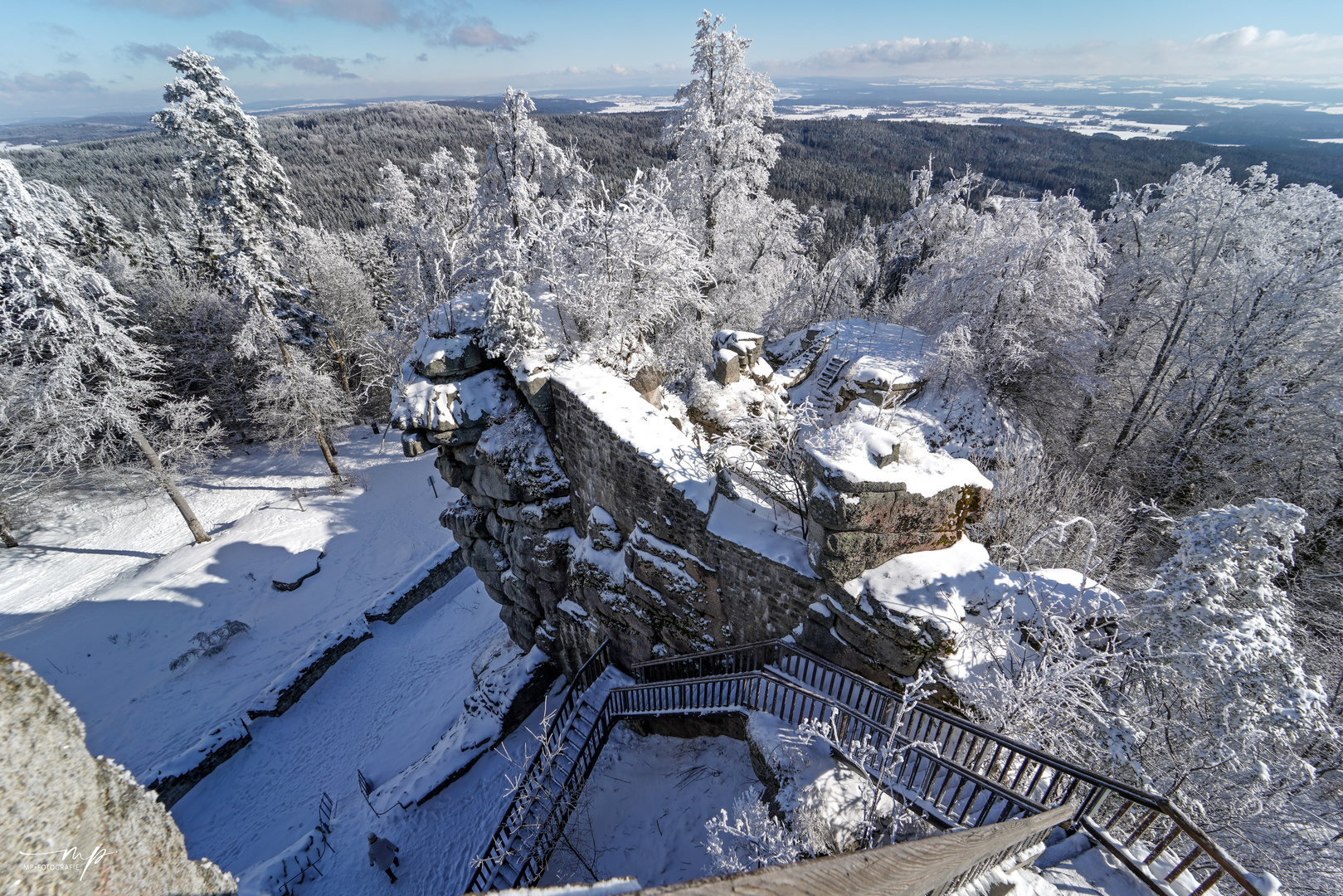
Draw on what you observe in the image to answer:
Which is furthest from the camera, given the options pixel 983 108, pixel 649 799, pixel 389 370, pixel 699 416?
pixel 983 108

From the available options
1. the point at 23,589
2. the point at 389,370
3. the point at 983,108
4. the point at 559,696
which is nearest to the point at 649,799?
the point at 559,696

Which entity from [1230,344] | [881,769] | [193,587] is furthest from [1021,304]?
[193,587]

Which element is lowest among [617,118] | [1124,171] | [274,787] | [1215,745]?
[274,787]

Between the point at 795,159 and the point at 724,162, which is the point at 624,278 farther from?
the point at 795,159

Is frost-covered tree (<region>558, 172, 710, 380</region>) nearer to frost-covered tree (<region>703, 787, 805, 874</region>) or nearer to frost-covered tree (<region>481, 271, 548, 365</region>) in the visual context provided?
frost-covered tree (<region>481, 271, 548, 365</region>)

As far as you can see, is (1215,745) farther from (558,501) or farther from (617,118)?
(617,118)

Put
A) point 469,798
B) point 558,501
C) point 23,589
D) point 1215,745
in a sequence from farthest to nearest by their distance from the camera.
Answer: point 23,589, point 558,501, point 469,798, point 1215,745

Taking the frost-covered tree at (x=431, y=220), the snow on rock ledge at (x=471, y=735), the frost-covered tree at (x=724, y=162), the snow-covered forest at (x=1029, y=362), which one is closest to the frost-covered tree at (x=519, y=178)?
the snow-covered forest at (x=1029, y=362)
